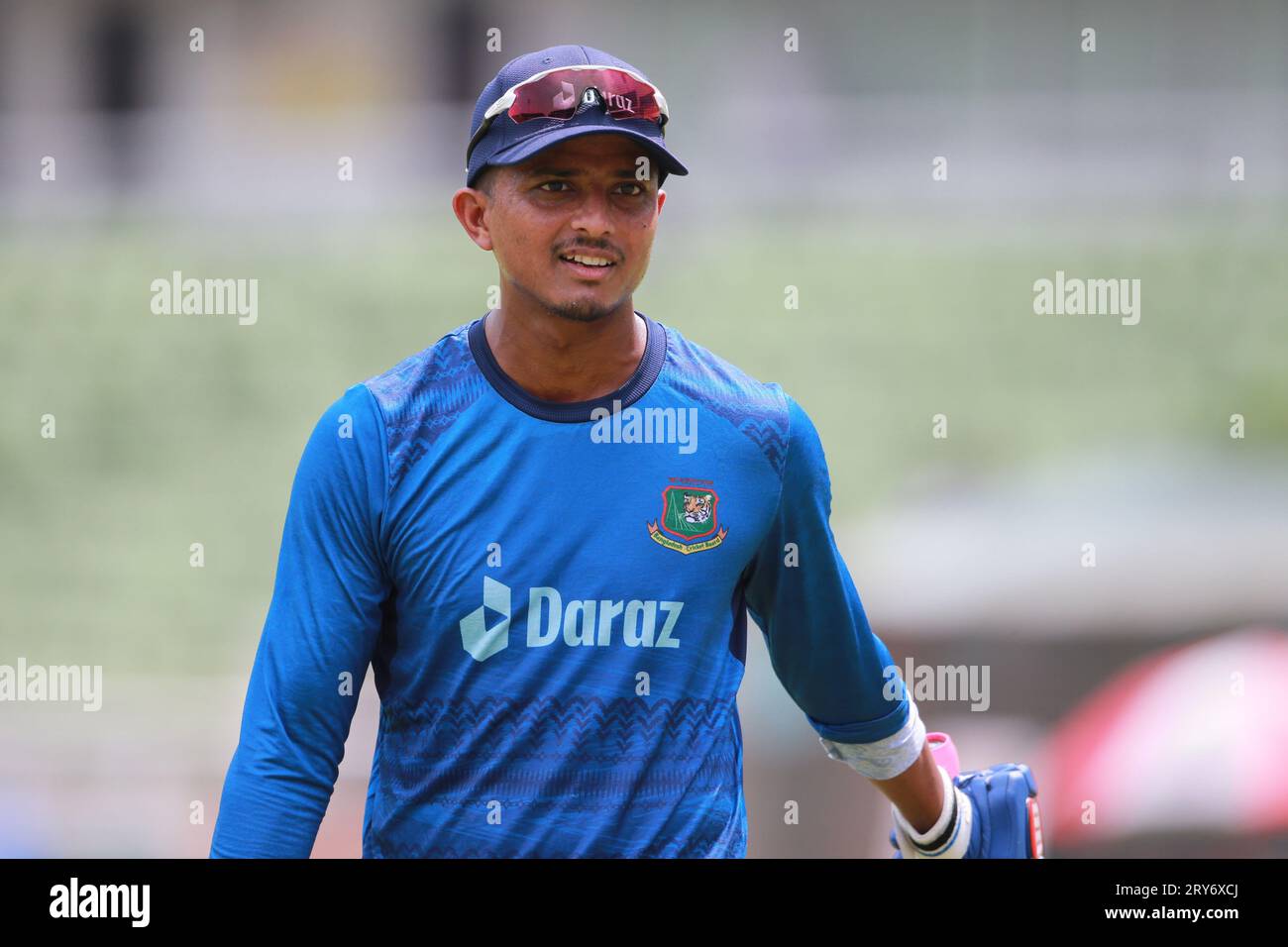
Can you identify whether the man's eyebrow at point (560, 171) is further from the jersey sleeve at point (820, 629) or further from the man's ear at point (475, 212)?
the jersey sleeve at point (820, 629)

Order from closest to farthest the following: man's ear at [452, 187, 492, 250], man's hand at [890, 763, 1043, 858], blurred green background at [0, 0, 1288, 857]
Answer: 1. man's ear at [452, 187, 492, 250]
2. man's hand at [890, 763, 1043, 858]
3. blurred green background at [0, 0, 1288, 857]

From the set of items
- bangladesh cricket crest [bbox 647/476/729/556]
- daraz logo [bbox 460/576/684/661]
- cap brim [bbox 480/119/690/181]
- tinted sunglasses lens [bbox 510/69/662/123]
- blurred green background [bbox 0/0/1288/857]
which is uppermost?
blurred green background [bbox 0/0/1288/857]

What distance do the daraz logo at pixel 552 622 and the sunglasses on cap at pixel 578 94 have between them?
0.75 meters

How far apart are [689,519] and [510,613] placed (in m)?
0.33

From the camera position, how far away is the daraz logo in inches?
92.3

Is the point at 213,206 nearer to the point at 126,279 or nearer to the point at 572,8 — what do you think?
the point at 126,279

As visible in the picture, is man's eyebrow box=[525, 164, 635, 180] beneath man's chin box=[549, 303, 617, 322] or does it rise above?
above

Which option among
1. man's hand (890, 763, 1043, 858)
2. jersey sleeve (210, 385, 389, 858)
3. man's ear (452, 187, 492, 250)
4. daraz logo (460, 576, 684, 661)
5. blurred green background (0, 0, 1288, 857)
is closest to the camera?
jersey sleeve (210, 385, 389, 858)

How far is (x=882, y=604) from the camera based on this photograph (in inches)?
318

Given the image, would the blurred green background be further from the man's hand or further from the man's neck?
the man's neck

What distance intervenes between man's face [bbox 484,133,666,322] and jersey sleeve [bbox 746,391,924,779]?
378 millimetres

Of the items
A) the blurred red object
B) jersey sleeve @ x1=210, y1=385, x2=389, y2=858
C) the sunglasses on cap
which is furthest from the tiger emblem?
the blurred red object

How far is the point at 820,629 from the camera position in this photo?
2.64m
